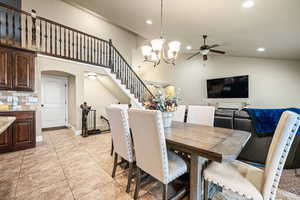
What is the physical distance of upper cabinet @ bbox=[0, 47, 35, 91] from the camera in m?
3.03

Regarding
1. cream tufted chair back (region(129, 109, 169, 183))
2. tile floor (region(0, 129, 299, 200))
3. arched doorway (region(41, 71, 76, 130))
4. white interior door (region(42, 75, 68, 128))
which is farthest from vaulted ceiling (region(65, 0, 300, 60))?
tile floor (region(0, 129, 299, 200))

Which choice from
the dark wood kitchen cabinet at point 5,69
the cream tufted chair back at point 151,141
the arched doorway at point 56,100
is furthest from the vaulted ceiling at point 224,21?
the cream tufted chair back at point 151,141

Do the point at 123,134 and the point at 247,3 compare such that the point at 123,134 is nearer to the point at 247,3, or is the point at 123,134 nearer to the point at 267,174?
the point at 267,174

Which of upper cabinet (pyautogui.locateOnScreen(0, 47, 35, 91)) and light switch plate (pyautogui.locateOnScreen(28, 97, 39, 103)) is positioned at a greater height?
upper cabinet (pyautogui.locateOnScreen(0, 47, 35, 91))

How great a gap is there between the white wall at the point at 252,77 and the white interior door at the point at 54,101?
5134 millimetres

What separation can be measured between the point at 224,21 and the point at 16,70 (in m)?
5.13

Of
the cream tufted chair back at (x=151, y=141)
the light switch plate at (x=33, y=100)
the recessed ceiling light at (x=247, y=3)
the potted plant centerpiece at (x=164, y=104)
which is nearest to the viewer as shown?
the cream tufted chair back at (x=151, y=141)

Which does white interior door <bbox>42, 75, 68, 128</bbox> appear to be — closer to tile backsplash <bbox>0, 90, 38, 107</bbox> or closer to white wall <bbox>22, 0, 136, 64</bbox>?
tile backsplash <bbox>0, 90, 38, 107</bbox>

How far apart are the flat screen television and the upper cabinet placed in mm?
6682

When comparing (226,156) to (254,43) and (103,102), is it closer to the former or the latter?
(254,43)

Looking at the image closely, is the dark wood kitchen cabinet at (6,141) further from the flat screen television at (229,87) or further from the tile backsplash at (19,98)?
the flat screen television at (229,87)

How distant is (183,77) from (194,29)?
3.28 metres

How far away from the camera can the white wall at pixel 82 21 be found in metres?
4.71

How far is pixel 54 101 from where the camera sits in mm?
5520
